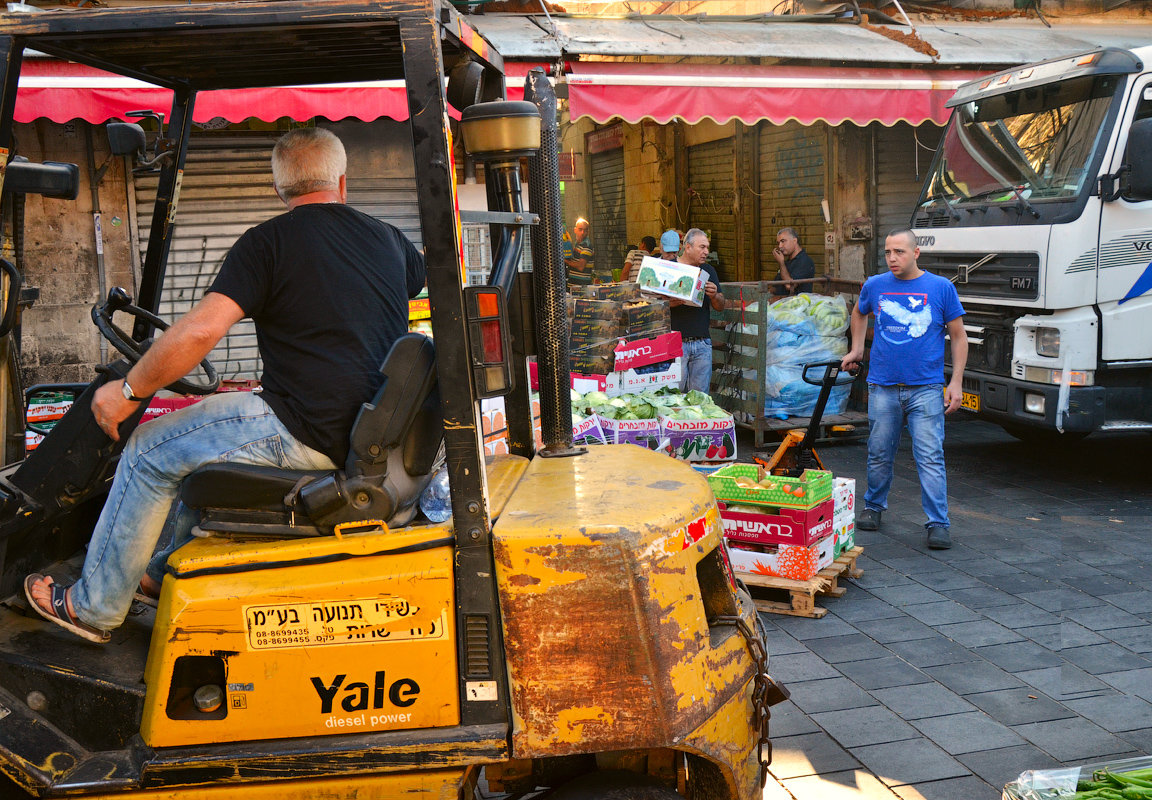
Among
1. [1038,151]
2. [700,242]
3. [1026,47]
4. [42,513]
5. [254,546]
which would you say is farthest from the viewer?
[1026,47]

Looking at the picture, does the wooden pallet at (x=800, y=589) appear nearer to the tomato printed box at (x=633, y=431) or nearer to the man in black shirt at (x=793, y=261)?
the tomato printed box at (x=633, y=431)

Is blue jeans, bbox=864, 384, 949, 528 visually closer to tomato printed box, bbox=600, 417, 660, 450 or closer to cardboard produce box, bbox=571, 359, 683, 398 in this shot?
tomato printed box, bbox=600, 417, 660, 450

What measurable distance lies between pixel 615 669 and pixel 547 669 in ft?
0.57

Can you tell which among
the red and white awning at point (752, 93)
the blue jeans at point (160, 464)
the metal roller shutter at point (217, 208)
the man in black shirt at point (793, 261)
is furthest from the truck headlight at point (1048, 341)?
the blue jeans at point (160, 464)

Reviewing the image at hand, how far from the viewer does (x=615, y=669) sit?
2.53m

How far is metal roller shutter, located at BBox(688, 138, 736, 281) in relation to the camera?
15.5m

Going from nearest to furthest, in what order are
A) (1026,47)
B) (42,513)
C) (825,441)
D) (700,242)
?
1. (42,513)
2. (700,242)
3. (825,441)
4. (1026,47)

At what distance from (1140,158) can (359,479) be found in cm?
658

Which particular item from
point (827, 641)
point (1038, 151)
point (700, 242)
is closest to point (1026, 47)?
point (1038, 151)

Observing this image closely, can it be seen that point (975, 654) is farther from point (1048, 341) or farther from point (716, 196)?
point (716, 196)

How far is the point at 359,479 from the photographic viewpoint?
2686 mm

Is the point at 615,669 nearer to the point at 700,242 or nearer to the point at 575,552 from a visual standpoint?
the point at 575,552

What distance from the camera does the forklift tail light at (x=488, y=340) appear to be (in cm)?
253

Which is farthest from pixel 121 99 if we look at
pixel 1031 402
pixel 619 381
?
pixel 1031 402
